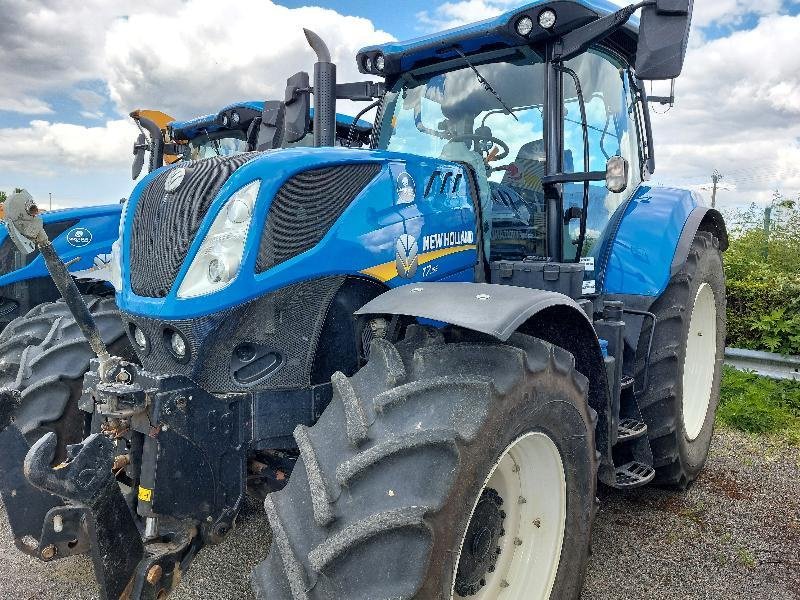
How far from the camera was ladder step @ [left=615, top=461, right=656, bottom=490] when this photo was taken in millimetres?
3117

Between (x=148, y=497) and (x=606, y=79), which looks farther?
(x=606, y=79)

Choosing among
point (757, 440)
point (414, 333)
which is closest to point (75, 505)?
point (414, 333)

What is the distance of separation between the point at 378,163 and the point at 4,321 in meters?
3.79

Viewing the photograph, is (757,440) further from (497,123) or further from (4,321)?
(4,321)

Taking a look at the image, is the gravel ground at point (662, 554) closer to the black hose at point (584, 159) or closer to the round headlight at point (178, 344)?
the round headlight at point (178, 344)

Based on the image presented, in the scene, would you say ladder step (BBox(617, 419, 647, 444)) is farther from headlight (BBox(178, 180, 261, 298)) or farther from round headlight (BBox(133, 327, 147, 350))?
round headlight (BBox(133, 327, 147, 350))

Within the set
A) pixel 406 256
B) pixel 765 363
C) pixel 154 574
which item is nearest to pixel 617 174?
pixel 406 256

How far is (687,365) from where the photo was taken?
14.2 ft

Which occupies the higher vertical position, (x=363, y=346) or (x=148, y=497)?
(x=363, y=346)

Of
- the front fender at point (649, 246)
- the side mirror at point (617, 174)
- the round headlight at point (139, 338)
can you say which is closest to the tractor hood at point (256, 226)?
the round headlight at point (139, 338)

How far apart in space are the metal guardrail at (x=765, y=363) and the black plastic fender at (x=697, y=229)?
5.97 feet

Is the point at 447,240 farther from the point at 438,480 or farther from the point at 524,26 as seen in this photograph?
the point at 438,480

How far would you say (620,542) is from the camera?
11.0 ft

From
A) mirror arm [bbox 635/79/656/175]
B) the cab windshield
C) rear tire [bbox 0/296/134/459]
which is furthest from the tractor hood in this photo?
mirror arm [bbox 635/79/656/175]
